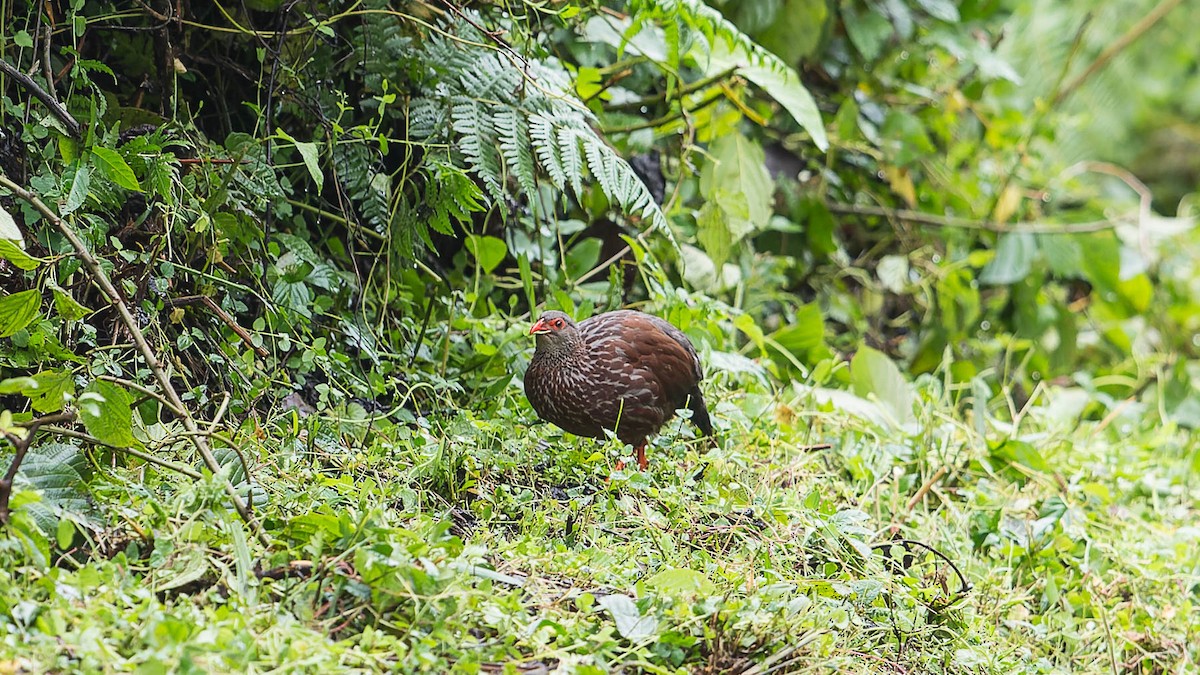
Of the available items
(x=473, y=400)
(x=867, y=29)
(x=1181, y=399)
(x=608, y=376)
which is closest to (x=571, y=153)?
(x=608, y=376)

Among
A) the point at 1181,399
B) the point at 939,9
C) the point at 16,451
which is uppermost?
the point at 939,9

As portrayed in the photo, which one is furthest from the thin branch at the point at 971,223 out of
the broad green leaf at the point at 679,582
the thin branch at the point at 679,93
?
the broad green leaf at the point at 679,582

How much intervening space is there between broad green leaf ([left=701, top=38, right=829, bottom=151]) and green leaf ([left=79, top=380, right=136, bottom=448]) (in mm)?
2053

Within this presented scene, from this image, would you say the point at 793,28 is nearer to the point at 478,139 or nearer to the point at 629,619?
the point at 478,139

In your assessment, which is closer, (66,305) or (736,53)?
(66,305)

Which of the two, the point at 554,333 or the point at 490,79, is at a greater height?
the point at 490,79

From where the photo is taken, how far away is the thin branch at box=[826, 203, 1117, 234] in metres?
4.77

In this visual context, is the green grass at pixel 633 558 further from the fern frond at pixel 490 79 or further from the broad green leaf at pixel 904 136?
the broad green leaf at pixel 904 136

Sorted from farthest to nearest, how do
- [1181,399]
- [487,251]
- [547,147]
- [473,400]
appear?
1. [1181,399]
2. [487,251]
3. [473,400]
4. [547,147]

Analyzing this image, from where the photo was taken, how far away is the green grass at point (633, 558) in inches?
73.4

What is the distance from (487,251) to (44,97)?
1197 mm

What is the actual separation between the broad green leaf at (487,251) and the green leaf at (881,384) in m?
1.29

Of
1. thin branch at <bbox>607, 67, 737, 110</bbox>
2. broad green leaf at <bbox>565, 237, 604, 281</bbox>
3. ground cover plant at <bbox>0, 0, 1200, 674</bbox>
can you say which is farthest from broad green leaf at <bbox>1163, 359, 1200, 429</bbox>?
broad green leaf at <bbox>565, 237, 604, 281</bbox>

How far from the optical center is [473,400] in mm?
2941
